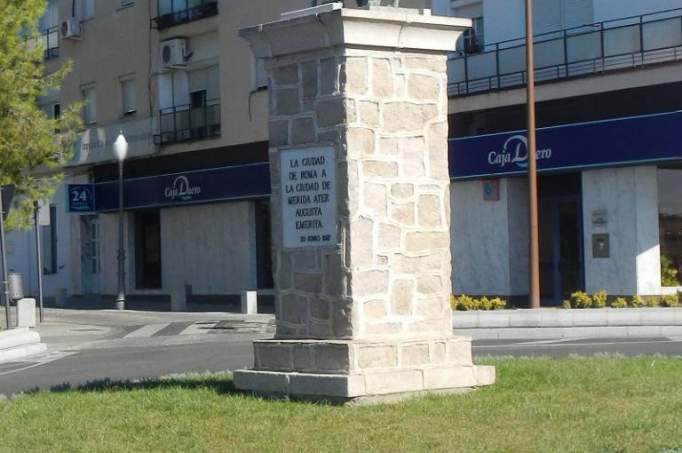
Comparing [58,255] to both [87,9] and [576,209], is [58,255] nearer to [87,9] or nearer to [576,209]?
[87,9]

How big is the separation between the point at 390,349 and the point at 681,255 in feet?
64.1

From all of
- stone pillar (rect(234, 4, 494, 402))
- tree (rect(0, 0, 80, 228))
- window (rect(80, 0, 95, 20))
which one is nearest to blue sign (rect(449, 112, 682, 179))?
tree (rect(0, 0, 80, 228))

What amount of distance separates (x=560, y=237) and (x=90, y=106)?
19.8 m

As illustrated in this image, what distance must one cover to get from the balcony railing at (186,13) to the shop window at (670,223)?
1518 cm

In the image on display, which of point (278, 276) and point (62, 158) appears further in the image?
point (62, 158)

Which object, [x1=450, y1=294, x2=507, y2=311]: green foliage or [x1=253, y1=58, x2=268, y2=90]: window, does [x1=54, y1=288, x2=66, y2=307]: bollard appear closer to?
[x1=253, y1=58, x2=268, y2=90]: window

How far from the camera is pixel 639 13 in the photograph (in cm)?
2773

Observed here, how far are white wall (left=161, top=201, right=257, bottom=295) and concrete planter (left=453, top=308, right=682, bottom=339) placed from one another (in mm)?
14739

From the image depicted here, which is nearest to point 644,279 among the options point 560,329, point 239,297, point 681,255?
point 681,255

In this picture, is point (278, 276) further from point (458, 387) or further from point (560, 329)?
point (560, 329)

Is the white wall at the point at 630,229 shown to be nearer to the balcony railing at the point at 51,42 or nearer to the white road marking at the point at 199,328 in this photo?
the white road marking at the point at 199,328

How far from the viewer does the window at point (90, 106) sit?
4325cm

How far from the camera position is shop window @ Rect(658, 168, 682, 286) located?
28.1 metres

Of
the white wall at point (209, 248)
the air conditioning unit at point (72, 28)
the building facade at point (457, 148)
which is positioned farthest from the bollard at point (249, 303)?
the air conditioning unit at point (72, 28)
